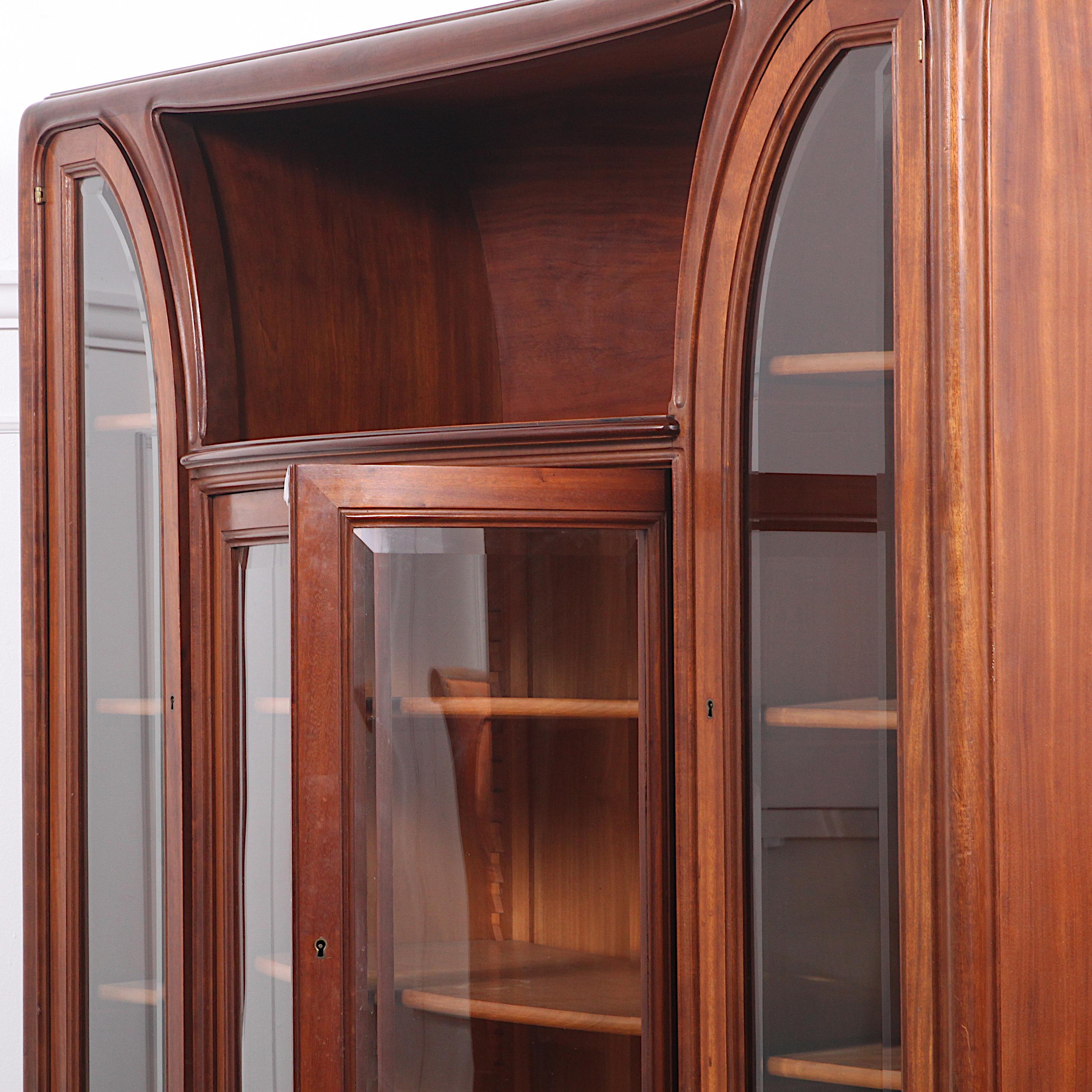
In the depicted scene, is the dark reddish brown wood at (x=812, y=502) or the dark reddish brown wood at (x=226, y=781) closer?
the dark reddish brown wood at (x=812, y=502)

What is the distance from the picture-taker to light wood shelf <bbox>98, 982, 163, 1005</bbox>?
1567 mm

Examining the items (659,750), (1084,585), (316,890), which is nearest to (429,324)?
(659,750)

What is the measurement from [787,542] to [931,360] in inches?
8.5

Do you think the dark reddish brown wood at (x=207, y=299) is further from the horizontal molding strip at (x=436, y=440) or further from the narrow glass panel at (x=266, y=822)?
the narrow glass panel at (x=266, y=822)

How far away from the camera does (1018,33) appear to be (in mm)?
1006

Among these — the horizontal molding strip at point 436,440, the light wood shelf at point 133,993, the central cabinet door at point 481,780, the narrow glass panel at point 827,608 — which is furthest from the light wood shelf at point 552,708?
the light wood shelf at point 133,993

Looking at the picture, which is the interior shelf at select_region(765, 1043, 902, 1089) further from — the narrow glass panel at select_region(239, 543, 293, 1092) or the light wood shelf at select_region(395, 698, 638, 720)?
the narrow glass panel at select_region(239, 543, 293, 1092)

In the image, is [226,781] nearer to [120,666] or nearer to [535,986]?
[120,666]

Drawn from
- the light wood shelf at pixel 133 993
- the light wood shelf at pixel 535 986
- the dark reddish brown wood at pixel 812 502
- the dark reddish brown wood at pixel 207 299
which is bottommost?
the light wood shelf at pixel 133 993

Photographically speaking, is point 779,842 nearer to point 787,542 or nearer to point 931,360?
point 787,542

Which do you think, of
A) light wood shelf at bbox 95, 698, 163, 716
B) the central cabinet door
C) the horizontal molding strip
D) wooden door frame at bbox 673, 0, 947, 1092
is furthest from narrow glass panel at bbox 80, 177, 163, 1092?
wooden door frame at bbox 673, 0, 947, 1092

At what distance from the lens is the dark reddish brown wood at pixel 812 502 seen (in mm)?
1099

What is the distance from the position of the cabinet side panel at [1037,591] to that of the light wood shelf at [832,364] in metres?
0.11

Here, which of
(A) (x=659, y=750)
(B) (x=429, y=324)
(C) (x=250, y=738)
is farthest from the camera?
(B) (x=429, y=324)
